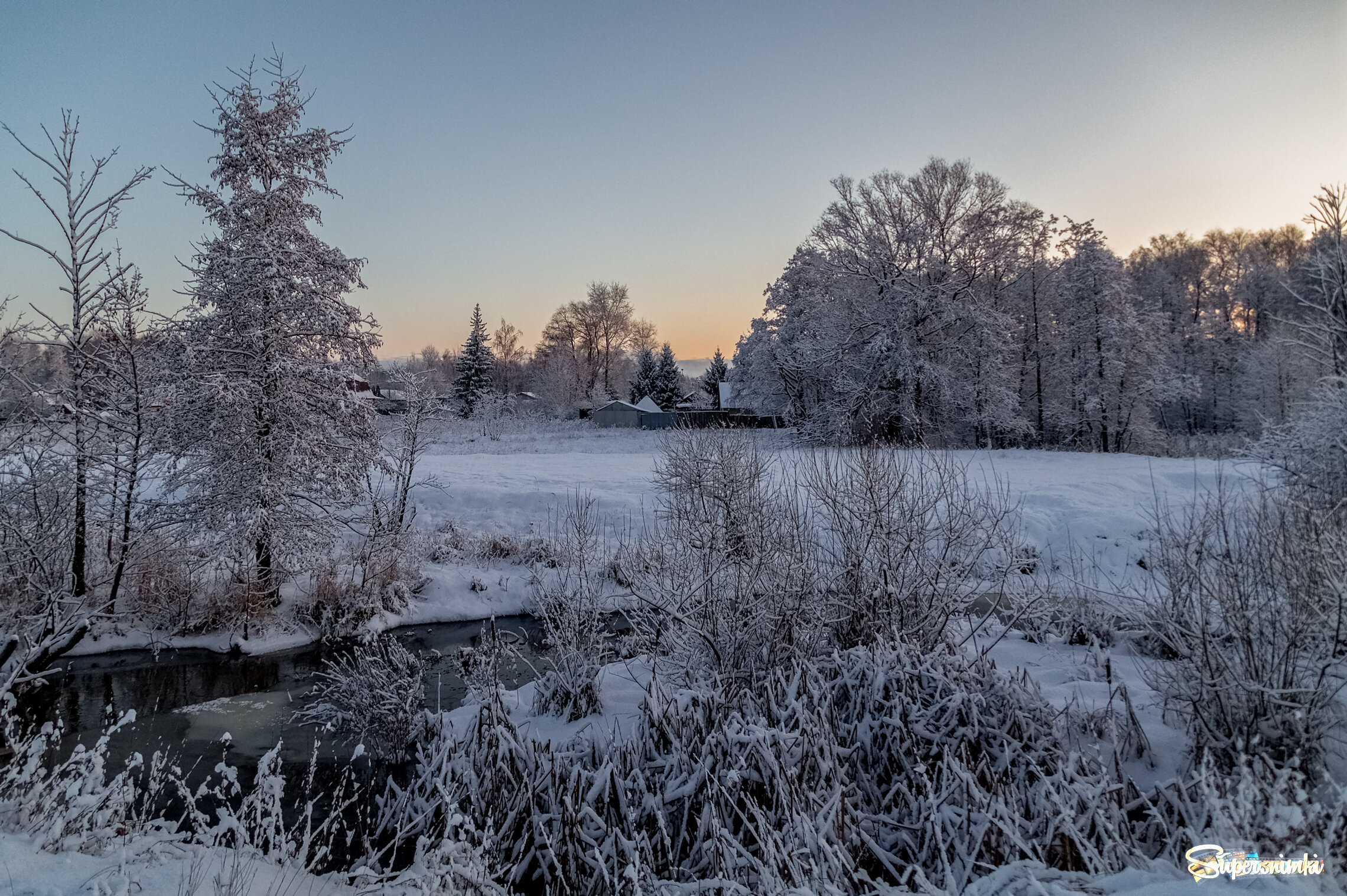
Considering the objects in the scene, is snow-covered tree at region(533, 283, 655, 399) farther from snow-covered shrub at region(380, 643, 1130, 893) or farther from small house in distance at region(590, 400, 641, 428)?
snow-covered shrub at region(380, 643, 1130, 893)

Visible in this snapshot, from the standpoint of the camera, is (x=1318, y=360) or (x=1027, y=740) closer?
(x=1027, y=740)

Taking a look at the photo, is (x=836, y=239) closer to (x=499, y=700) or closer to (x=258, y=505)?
(x=258, y=505)

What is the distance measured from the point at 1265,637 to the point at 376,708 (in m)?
7.40

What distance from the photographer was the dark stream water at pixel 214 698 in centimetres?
651

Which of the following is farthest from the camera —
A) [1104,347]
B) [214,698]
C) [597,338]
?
[597,338]

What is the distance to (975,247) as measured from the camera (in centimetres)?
2392

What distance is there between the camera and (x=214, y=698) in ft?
26.1

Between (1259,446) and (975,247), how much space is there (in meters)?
18.4

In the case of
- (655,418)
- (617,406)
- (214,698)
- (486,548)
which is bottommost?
(214,698)

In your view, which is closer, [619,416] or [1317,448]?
[1317,448]

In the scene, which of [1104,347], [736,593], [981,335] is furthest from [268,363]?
[1104,347]

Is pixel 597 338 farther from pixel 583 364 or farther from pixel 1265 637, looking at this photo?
pixel 1265 637

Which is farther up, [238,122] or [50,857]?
[238,122]

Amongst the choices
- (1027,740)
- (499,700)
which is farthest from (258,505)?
(1027,740)
